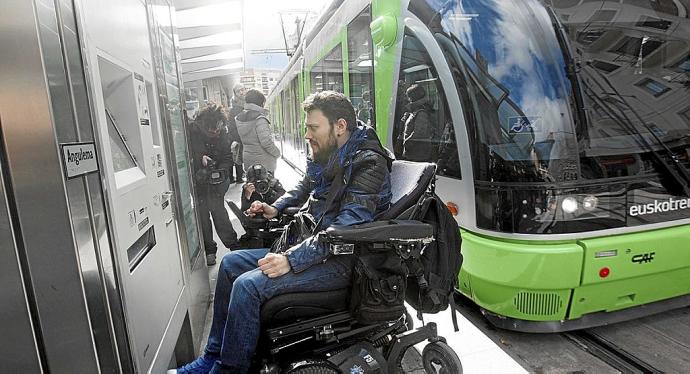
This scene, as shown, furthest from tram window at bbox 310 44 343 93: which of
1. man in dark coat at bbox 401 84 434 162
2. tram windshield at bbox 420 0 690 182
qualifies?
tram windshield at bbox 420 0 690 182

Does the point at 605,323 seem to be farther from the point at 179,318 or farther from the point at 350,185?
the point at 179,318

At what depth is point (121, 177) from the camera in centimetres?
164

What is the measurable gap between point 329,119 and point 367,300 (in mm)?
864

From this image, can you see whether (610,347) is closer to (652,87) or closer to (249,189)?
(652,87)

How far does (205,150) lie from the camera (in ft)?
14.0

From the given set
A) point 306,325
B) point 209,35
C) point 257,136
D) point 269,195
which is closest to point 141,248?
point 306,325

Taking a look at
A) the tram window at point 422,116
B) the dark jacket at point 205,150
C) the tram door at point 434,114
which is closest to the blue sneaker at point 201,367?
the tram door at point 434,114

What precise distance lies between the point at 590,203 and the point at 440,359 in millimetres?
1208

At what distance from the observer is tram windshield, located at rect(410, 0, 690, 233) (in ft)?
7.88

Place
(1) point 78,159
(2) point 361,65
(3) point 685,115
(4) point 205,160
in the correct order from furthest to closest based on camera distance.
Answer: (2) point 361,65
(4) point 205,160
(3) point 685,115
(1) point 78,159

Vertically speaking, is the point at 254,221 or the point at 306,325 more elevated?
the point at 254,221

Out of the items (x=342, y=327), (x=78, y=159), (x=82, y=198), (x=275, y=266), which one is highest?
(x=78, y=159)

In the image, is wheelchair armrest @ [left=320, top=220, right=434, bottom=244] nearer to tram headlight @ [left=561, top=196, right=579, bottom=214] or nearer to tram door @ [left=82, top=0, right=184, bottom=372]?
tram door @ [left=82, top=0, right=184, bottom=372]

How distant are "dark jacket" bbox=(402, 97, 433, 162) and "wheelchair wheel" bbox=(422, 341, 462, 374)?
150 centimetres
